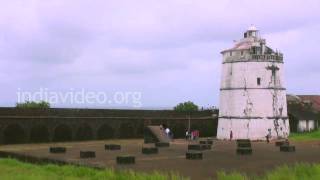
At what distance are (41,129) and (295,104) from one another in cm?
2962

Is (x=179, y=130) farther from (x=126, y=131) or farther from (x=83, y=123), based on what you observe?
(x=83, y=123)

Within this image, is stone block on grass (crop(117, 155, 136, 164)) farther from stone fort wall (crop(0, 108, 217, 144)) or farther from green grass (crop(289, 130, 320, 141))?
green grass (crop(289, 130, 320, 141))

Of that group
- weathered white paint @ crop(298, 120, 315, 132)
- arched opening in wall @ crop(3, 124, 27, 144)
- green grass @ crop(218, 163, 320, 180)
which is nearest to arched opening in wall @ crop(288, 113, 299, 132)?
weathered white paint @ crop(298, 120, 315, 132)

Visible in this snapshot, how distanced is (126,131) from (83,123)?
605 cm

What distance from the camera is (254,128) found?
49.7 metres

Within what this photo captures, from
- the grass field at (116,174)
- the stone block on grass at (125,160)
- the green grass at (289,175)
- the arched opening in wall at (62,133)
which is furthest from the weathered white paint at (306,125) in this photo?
the green grass at (289,175)

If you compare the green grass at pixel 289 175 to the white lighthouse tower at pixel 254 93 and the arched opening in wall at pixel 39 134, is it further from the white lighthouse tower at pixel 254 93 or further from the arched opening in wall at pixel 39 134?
the white lighthouse tower at pixel 254 93

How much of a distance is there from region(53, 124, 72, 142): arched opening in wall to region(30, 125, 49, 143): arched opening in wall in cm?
97

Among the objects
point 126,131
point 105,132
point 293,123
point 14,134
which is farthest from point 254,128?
point 14,134

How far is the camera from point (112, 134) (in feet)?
160

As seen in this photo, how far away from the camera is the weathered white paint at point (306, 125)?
5591cm

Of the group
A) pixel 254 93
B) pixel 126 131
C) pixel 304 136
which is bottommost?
pixel 304 136

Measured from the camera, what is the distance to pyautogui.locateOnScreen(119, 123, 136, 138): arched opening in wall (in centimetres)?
4934

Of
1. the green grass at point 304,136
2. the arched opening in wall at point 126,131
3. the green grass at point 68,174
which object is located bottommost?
the green grass at point 68,174
